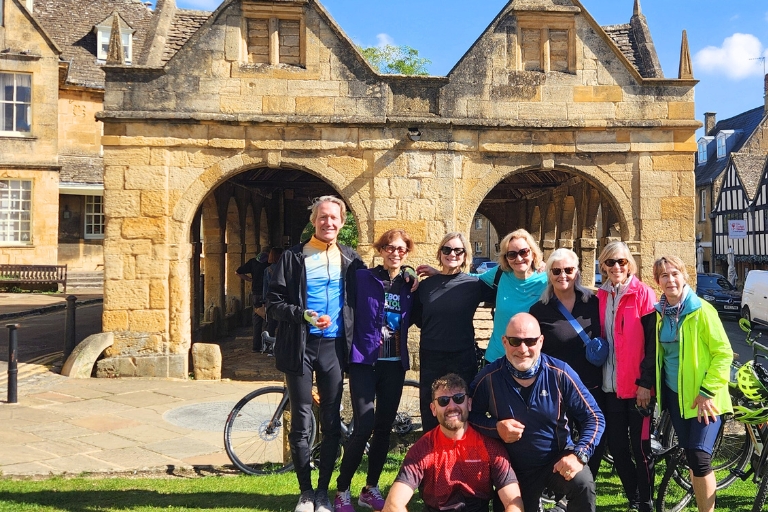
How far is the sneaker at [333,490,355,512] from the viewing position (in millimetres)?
4095

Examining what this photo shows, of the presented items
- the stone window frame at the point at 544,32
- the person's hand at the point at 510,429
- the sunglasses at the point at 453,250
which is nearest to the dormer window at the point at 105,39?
the stone window frame at the point at 544,32

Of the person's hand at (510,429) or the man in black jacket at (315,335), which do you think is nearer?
the person's hand at (510,429)

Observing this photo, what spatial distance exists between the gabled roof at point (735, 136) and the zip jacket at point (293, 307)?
36.4 metres

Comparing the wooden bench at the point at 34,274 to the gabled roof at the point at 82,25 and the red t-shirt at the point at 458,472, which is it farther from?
the red t-shirt at the point at 458,472

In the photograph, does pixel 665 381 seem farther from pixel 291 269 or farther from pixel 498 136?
pixel 498 136

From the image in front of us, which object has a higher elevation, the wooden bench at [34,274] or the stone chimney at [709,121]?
the stone chimney at [709,121]

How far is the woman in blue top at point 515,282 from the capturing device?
4148 mm

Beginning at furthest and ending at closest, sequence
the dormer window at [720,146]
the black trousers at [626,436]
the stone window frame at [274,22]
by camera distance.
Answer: the dormer window at [720,146] < the stone window frame at [274,22] < the black trousers at [626,436]

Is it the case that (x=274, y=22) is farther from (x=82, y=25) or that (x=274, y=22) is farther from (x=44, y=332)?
(x=82, y=25)

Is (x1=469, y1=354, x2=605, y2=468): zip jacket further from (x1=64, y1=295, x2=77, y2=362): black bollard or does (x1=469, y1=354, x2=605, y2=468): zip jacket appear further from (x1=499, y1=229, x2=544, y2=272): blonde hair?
(x1=64, y1=295, x2=77, y2=362): black bollard

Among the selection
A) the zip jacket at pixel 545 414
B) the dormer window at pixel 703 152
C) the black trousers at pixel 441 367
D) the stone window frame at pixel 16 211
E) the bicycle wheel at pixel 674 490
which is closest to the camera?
the zip jacket at pixel 545 414

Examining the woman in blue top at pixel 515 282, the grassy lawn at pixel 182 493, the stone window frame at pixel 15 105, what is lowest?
the grassy lawn at pixel 182 493

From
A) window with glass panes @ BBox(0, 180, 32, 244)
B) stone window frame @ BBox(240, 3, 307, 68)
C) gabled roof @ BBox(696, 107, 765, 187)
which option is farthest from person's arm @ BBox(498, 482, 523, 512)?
gabled roof @ BBox(696, 107, 765, 187)

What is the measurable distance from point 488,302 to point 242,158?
6186 millimetres
